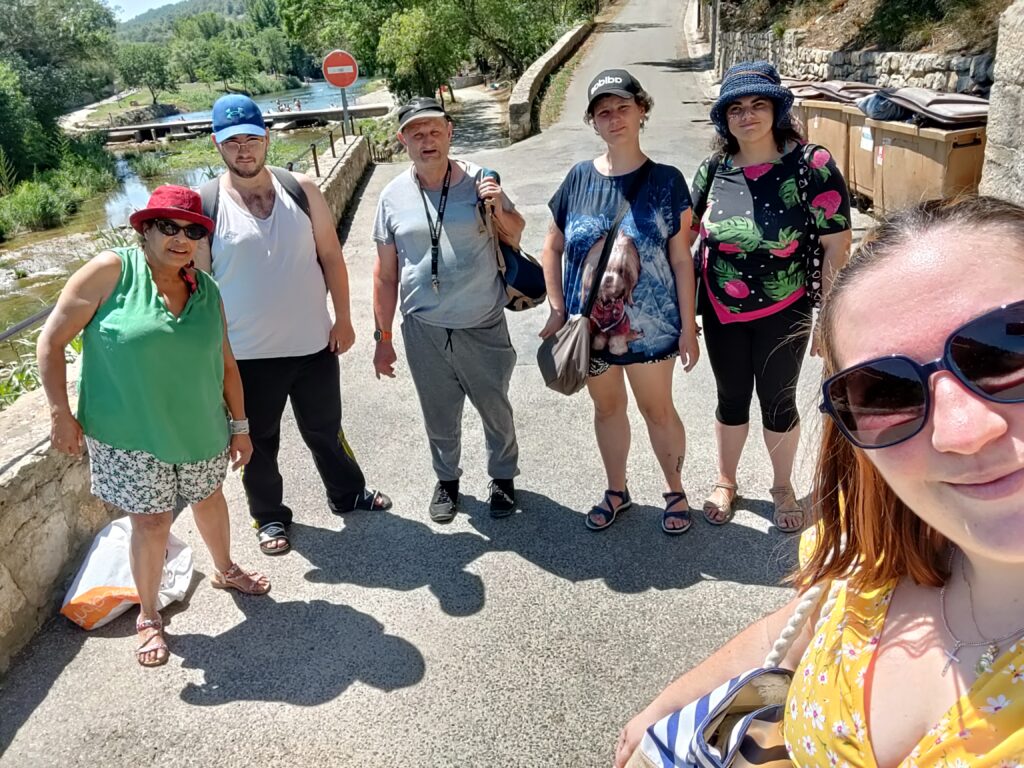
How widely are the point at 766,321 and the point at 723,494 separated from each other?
2.92ft

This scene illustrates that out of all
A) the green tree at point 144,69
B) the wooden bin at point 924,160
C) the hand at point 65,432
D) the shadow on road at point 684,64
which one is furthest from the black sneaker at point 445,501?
the green tree at point 144,69

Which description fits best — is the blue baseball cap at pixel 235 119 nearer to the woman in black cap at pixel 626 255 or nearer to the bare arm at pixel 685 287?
the woman in black cap at pixel 626 255

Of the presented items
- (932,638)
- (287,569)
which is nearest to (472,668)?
(287,569)

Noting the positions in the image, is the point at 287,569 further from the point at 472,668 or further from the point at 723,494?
the point at 723,494

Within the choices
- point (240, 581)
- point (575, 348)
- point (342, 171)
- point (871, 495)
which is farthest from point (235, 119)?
point (342, 171)

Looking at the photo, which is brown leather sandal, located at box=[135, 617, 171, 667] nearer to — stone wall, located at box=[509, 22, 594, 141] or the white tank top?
the white tank top

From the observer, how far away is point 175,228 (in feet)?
8.33

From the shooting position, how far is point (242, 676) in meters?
2.71

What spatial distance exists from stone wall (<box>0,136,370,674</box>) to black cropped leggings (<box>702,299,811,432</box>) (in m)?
2.66

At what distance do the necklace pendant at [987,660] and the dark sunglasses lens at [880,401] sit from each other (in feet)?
1.01

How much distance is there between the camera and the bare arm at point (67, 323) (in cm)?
246

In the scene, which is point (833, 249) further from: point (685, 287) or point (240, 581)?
point (240, 581)

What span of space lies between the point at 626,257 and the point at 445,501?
1487 mm

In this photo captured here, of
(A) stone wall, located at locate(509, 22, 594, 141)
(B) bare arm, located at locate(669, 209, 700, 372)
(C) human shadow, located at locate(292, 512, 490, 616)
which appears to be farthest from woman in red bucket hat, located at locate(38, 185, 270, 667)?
(A) stone wall, located at locate(509, 22, 594, 141)
